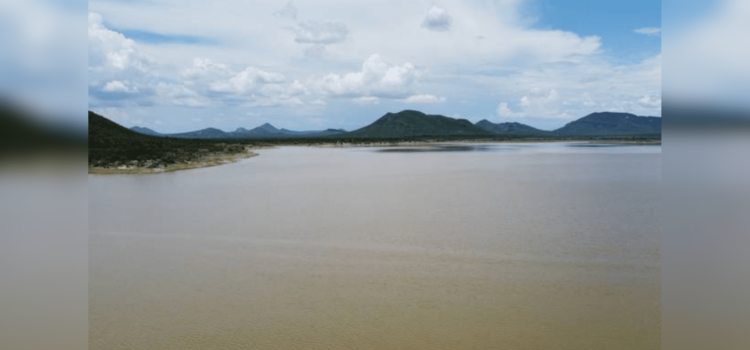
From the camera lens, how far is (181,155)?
38.6 metres

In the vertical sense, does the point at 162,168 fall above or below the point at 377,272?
above

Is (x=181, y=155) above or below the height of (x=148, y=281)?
above

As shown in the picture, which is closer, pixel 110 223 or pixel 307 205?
pixel 110 223

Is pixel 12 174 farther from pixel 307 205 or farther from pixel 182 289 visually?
pixel 182 289

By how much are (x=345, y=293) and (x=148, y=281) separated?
12.4ft

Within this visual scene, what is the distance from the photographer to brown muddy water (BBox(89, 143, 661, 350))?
24.0 ft

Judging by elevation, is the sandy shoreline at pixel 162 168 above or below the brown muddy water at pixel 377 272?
above

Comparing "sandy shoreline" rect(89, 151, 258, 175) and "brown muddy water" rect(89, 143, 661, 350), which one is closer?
"brown muddy water" rect(89, 143, 661, 350)

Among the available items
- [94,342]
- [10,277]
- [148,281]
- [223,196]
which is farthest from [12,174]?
[94,342]

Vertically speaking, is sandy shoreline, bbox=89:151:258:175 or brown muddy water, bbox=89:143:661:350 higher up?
sandy shoreline, bbox=89:151:258:175

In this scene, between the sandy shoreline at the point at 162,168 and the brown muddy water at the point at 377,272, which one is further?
the sandy shoreline at the point at 162,168

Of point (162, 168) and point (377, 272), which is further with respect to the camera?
point (162, 168)

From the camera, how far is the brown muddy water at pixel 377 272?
24.0 ft

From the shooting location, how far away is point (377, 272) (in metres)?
10.1
